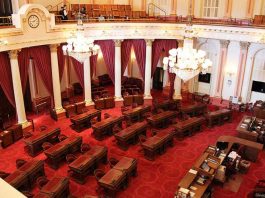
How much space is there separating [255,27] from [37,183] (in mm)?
10482

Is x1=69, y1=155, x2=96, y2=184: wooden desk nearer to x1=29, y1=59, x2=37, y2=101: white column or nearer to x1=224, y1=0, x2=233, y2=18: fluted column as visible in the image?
x1=29, y1=59, x2=37, y2=101: white column

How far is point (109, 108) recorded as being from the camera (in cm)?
1469

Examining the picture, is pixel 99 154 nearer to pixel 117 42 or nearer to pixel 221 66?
pixel 117 42

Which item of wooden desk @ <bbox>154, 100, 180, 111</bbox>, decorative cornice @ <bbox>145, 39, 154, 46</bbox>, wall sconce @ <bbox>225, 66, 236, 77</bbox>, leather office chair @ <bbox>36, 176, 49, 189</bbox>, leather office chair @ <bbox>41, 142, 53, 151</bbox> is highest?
decorative cornice @ <bbox>145, 39, 154, 46</bbox>

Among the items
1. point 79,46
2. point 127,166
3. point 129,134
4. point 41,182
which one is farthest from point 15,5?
point 127,166

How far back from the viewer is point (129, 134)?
10812 mm

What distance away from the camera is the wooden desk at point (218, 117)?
1261 centimetres

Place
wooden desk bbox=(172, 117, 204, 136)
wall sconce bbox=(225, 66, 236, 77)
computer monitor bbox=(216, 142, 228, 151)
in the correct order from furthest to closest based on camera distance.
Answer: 1. wall sconce bbox=(225, 66, 236, 77)
2. wooden desk bbox=(172, 117, 204, 136)
3. computer monitor bbox=(216, 142, 228, 151)

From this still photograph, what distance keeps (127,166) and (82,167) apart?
1.36m

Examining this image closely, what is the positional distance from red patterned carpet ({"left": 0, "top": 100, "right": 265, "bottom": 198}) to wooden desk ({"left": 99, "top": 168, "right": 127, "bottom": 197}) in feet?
1.41

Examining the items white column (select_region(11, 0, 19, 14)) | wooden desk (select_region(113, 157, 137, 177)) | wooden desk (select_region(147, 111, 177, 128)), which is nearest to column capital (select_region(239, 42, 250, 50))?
wooden desk (select_region(147, 111, 177, 128))

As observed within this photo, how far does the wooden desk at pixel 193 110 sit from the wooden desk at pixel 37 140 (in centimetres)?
584

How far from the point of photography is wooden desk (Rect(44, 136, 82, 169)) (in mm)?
9539

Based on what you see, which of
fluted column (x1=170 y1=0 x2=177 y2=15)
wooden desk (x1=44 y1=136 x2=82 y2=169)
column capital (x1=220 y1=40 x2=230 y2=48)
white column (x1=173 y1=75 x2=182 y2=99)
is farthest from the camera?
white column (x1=173 y1=75 x2=182 y2=99)
